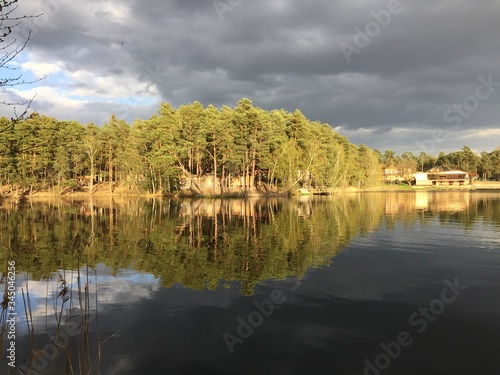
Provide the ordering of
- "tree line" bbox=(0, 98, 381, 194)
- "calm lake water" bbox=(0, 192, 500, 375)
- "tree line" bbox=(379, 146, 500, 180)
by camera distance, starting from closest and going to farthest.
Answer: "calm lake water" bbox=(0, 192, 500, 375) < "tree line" bbox=(0, 98, 381, 194) < "tree line" bbox=(379, 146, 500, 180)

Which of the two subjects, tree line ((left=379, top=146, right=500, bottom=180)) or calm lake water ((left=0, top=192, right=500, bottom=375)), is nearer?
calm lake water ((left=0, top=192, right=500, bottom=375))

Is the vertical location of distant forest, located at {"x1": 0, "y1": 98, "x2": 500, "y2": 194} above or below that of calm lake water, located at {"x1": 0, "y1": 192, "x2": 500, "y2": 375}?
above

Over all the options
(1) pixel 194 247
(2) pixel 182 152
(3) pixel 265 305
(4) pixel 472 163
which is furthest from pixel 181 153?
(4) pixel 472 163

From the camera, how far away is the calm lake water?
820 cm

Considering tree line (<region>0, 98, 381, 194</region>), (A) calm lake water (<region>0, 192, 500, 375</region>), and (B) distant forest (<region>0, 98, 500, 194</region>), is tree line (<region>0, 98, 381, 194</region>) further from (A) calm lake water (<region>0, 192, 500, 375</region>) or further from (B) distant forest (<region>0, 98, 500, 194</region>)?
(A) calm lake water (<region>0, 192, 500, 375</region>)

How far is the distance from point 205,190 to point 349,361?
81087 mm

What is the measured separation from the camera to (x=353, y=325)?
33.7 ft

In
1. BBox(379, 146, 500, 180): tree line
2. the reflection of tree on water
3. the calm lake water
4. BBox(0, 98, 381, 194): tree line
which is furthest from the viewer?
BBox(379, 146, 500, 180): tree line

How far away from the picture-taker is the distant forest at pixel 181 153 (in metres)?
81.1

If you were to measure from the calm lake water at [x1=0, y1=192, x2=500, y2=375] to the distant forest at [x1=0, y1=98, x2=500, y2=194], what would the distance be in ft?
193

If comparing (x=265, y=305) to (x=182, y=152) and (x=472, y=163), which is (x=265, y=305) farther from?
(x=472, y=163)

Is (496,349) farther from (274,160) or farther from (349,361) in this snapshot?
(274,160)

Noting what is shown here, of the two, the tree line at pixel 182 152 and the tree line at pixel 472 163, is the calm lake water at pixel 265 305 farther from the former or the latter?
the tree line at pixel 472 163

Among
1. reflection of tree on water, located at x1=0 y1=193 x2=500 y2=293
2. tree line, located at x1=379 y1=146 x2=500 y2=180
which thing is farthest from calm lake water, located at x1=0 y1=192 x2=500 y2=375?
tree line, located at x1=379 y1=146 x2=500 y2=180
